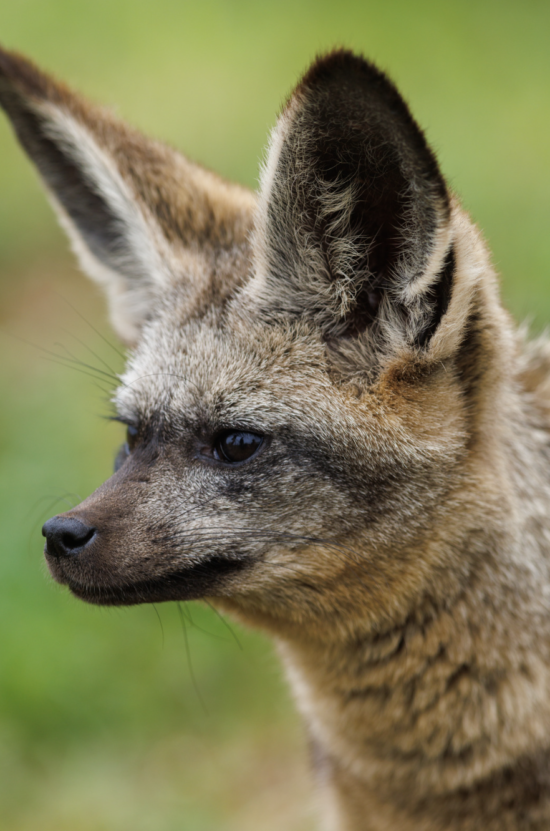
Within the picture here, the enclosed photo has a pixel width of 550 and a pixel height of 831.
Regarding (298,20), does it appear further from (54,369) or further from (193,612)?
(193,612)

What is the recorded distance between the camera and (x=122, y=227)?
432 centimetres

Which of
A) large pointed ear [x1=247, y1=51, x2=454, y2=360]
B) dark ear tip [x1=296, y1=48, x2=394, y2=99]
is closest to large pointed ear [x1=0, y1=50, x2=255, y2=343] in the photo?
large pointed ear [x1=247, y1=51, x2=454, y2=360]

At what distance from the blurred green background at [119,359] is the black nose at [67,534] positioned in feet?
2.34

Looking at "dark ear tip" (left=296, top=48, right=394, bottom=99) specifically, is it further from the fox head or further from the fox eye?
the fox eye

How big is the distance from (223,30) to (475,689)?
35.2ft

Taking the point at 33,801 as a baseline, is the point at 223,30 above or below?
above

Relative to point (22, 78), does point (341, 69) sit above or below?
above

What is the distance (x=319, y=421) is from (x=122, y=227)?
164 cm

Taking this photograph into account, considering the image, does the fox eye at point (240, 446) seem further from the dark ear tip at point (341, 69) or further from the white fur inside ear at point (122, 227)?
the dark ear tip at point (341, 69)

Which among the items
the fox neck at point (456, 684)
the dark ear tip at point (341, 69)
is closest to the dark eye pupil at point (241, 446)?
the fox neck at point (456, 684)

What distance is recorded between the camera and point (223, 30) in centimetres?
1210

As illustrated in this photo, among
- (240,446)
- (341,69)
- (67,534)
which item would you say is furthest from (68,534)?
(341,69)

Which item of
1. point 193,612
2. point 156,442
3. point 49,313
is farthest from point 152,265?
point 49,313

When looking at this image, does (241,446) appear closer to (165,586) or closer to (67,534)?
(165,586)
